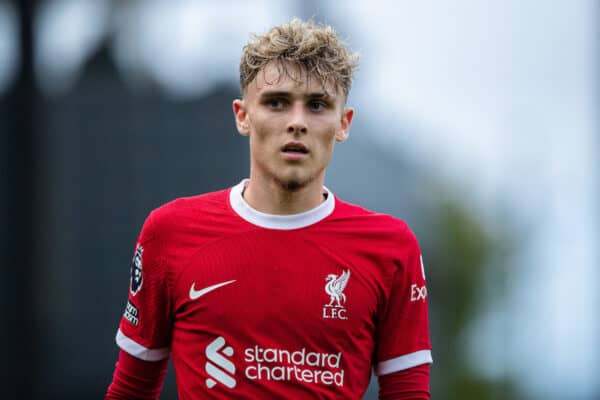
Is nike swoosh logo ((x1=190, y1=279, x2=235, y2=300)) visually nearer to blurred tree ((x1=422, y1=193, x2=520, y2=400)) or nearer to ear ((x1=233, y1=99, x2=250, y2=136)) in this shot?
ear ((x1=233, y1=99, x2=250, y2=136))

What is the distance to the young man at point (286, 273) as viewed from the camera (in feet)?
14.2

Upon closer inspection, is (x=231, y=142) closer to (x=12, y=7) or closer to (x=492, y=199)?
(x=12, y=7)

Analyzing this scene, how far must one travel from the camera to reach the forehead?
4383 millimetres

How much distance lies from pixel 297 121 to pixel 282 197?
36cm

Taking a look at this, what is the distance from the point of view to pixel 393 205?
29891 millimetres

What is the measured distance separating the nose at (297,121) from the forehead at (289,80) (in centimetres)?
7

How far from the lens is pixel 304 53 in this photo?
4.43 m

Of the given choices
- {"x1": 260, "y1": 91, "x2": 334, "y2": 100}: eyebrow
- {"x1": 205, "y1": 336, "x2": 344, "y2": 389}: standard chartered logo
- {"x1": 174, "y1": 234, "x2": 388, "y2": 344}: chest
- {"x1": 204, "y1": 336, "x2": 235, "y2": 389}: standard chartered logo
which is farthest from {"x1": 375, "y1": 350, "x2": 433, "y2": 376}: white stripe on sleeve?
{"x1": 260, "y1": 91, "x2": 334, "y2": 100}: eyebrow

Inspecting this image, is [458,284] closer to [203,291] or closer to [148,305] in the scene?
[148,305]

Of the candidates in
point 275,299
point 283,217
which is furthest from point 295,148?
point 275,299

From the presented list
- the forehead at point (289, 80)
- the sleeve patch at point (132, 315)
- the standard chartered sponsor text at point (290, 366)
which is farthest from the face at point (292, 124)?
the sleeve patch at point (132, 315)

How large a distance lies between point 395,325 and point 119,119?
14485 millimetres

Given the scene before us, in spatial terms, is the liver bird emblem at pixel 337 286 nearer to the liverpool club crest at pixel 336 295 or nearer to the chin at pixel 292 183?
the liverpool club crest at pixel 336 295

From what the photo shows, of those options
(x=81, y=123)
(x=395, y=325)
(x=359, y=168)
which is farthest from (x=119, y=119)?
(x=395, y=325)
